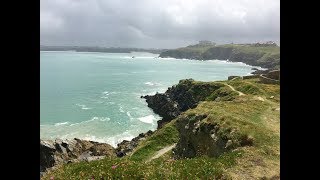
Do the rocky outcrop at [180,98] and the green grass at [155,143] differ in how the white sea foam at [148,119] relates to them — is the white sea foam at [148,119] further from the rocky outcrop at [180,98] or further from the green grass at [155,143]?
the green grass at [155,143]

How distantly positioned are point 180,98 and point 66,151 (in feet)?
222

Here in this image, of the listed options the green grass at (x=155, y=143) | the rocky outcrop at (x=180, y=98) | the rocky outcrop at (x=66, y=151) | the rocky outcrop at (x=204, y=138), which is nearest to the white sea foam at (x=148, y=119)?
the rocky outcrop at (x=180, y=98)

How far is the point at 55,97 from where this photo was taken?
556 ft

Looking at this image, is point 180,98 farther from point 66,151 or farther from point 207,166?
point 207,166

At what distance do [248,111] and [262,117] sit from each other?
376 centimetres

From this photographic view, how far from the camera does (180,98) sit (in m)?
125

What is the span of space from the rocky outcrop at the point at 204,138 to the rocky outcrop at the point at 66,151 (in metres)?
13.7

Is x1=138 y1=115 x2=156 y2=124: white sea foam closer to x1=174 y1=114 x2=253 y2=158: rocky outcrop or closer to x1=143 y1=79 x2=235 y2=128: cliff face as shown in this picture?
x1=143 y1=79 x2=235 y2=128: cliff face

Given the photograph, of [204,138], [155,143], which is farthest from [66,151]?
[204,138]

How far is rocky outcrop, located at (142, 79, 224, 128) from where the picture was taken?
11219 cm

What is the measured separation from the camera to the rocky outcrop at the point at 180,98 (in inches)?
4417
